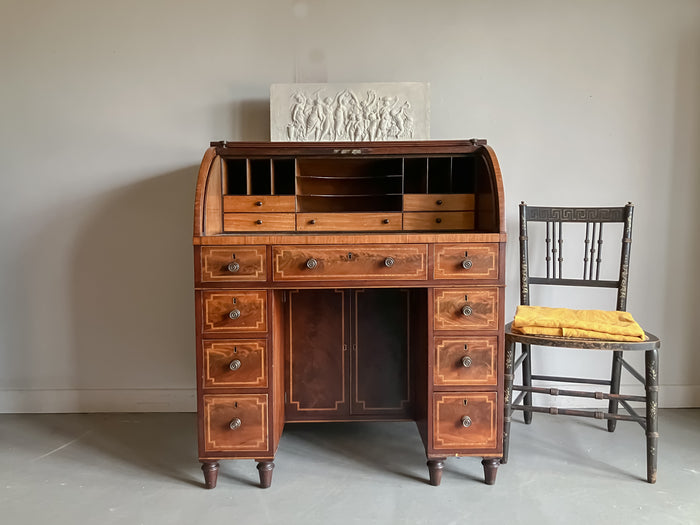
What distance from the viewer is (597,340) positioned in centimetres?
200

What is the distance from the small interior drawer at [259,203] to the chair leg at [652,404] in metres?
1.73

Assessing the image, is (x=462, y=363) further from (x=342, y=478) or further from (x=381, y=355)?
(x=342, y=478)

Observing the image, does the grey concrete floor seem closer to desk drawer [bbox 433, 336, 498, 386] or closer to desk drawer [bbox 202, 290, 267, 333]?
desk drawer [bbox 433, 336, 498, 386]

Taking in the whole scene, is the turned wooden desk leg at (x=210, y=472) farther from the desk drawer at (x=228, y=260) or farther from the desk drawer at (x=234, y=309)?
the desk drawer at (x=228, y=260)

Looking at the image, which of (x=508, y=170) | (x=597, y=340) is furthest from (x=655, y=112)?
(x=597, y=340)

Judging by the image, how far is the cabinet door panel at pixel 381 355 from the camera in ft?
8.05

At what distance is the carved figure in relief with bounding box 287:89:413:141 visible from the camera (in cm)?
258

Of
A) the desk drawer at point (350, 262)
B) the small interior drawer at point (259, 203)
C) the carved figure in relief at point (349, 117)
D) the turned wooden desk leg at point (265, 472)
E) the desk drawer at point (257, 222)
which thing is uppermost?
the carved figure in relief at point (349, 117)

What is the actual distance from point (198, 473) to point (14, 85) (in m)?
2.35

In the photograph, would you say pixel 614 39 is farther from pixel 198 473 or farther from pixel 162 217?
pixel 198 473

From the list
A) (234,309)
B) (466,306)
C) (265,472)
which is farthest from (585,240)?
(265,472)

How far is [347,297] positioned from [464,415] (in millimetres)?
803

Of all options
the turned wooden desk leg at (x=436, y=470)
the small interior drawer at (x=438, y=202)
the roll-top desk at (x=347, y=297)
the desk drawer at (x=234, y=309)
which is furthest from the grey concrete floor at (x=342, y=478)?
the small interior drawer at (x=438, y=202)

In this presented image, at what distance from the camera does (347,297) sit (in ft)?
7.97
